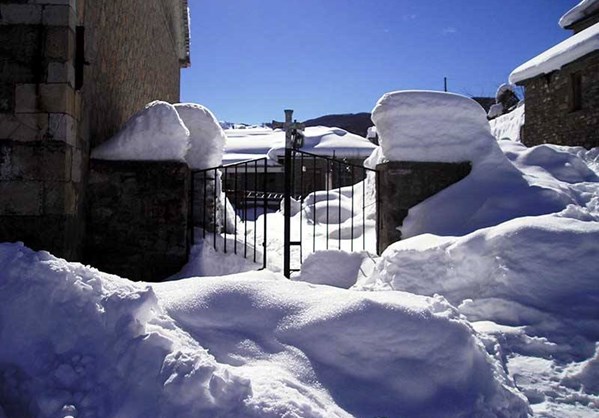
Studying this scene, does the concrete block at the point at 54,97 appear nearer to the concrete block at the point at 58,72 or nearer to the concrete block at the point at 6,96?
the concrete block at the point at 58,72

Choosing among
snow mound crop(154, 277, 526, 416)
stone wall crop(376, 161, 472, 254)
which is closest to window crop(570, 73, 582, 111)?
stone wall crop(376, 161, 472, 254)

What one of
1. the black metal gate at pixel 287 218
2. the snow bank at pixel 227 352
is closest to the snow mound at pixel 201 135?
the black metal gate at pixel 287 218

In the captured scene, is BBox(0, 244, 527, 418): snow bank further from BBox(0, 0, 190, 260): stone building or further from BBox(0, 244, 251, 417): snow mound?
BBox(0, 0, 190, 260): stone building

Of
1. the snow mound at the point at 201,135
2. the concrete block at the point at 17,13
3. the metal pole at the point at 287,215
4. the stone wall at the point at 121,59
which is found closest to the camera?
the concrete block at the point at 17,13

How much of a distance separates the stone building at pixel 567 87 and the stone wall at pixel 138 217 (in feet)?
31.9

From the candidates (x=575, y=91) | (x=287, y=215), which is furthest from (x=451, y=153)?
(x=575, y=91)

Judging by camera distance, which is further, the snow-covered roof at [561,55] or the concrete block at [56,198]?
the snow-covered roof at [561,55]

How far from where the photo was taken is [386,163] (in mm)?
5660

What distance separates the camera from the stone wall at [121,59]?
5136 mm

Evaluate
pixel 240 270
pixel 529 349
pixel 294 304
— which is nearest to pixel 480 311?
pixel 529 349

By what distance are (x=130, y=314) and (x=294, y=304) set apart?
2.84ft

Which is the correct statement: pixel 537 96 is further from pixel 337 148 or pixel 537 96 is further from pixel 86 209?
pixel 86 209

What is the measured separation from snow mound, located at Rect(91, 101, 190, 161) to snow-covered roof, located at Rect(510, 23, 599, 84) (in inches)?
378

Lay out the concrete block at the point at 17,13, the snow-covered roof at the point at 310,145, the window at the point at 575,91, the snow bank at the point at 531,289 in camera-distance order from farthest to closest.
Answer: the snow-covered roof at the point at 310,145, the window at the point at 575,91, the concrete block at the point at 17,13, the snow bank at the point at 531,289
